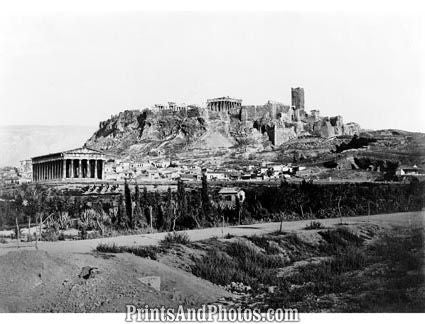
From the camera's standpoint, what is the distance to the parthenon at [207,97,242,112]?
96.1 meters

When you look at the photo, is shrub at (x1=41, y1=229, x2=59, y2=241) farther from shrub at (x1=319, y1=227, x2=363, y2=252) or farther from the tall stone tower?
Answer: the tall stone tower

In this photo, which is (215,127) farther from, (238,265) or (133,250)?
(133,250)

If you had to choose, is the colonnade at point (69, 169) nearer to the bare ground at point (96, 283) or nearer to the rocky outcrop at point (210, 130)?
the rocky outcrop at point (210, 130)

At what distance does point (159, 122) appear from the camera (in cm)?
9581

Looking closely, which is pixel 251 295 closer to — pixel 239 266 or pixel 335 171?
pixel 239 266

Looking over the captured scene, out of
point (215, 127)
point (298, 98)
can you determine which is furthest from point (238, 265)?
point (298, 98)

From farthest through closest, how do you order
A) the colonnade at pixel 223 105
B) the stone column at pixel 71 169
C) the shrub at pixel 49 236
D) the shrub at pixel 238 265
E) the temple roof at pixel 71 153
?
the colonnade at pixel 223 105 < the temple roof at pixel 71 153 < the stone column at pixel 71 169 < the shrub at pixel 49 236 < the shrub at pixel 238 265

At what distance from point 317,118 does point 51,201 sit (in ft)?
270

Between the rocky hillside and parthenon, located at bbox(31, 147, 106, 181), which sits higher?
the rocky hillside

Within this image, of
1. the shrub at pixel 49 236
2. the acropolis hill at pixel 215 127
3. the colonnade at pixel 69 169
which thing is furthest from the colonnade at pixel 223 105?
the shrub at pixel 49 236

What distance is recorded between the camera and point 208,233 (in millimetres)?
21188

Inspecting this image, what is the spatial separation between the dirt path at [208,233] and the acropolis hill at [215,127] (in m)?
60.8

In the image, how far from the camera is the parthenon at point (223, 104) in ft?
315

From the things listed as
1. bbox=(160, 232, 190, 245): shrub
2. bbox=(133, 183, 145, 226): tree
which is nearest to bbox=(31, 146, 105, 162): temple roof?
bbox=(133, 183, 145, 226): tree
